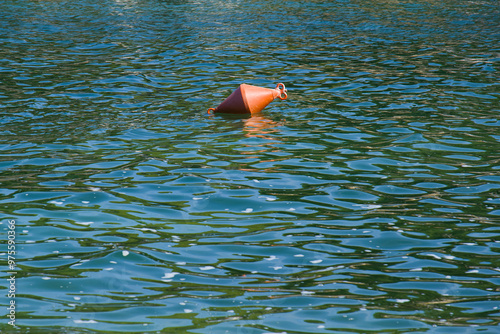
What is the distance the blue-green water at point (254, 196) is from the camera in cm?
507

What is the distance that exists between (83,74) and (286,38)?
8.29 m

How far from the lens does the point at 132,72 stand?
15992mm

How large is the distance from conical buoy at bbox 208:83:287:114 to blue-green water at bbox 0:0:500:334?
279 millimetres

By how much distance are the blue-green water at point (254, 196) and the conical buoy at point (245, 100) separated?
0.91 feet

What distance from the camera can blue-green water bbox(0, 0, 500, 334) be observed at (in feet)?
16.6

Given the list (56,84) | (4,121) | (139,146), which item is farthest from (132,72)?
(139,146)

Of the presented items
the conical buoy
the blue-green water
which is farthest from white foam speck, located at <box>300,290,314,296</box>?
the conical buoy

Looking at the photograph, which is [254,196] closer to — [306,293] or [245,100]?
[306,293]

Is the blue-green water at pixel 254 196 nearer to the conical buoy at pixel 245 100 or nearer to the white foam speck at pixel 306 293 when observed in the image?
the white foam speck at pixel 306 293

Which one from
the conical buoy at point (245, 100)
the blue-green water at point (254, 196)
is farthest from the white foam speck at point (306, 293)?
the conical buoy at point (245, 100)

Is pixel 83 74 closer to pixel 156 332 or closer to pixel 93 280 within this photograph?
pixel 93 280

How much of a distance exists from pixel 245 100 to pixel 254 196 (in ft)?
14.3

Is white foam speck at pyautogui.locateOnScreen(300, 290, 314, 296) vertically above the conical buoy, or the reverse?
white foam speck at pyautogui.locateOnScreen(300, 290, 314, 296)

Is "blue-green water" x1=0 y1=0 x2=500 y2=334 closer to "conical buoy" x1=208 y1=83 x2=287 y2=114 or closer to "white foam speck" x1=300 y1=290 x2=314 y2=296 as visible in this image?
"white foam speck" x1=300 y1=290 x2=314 y2=296
